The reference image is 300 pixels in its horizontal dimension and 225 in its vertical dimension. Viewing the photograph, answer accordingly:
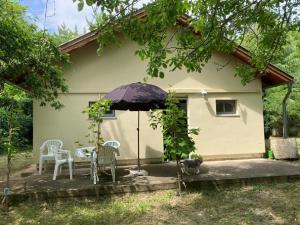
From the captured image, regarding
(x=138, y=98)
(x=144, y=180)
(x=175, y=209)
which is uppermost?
(x=138, y=98)

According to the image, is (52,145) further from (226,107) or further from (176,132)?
(226,107)

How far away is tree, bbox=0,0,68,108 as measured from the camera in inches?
273

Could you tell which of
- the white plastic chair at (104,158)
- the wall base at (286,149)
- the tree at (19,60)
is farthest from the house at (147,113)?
the white plastic chair at (104,158)

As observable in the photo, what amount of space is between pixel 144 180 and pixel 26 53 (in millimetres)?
3869

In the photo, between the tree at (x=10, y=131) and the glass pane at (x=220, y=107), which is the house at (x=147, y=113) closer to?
the glass pane at (x=220, y=107)

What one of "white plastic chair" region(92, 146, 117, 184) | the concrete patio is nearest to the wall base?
the concrete patio

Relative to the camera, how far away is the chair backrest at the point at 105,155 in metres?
7.79

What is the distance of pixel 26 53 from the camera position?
24.2 ft

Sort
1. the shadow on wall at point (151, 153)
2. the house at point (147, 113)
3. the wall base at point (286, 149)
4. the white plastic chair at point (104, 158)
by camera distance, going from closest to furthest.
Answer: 1. the white plastic chair at point (104, 158)
2. the house at point (147, 113)
3. the shadow on wall at point (151, 153)
4. the wall base at point (286, 149)

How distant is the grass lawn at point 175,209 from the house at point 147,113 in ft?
12.6

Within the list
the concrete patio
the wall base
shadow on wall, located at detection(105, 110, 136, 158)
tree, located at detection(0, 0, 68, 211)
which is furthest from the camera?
the wall base

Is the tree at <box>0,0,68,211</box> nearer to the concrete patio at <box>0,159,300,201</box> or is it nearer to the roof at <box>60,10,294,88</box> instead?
the concrete patio at <box>0,159,300,201</box>

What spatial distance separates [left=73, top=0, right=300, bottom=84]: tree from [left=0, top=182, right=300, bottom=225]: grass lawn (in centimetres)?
259

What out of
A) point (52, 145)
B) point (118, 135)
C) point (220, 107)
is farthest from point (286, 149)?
point (52, 145)
